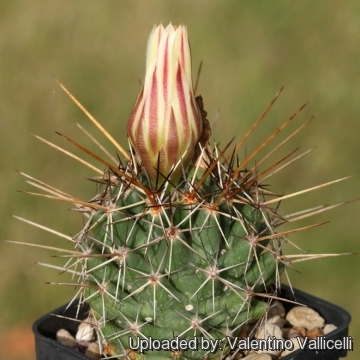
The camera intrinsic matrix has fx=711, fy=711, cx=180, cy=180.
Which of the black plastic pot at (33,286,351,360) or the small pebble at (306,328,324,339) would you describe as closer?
the black plastic pot at (33,286,351,360)

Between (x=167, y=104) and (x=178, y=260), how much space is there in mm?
234

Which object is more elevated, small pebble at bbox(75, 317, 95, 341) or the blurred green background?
the blurred green background

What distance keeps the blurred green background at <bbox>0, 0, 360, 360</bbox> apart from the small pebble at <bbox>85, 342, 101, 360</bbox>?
3.35 feet

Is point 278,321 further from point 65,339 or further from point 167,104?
point 167,104

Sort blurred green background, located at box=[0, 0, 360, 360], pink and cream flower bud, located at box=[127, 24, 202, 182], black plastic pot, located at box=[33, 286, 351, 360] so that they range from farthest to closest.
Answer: blurred green background, located at box=[0, 0, 360, 360] < black plastic pot, located at box=[33, 286, 351, 360] < pink and cream flower bud, located at box=[127, 24, 202, 182]

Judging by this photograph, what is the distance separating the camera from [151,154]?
3.57 feet

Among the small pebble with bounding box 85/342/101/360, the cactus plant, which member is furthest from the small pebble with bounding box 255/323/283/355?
the small pebble with bounding box 85/342/101/360

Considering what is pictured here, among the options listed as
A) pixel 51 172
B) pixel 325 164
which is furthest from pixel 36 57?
pixel 325 164

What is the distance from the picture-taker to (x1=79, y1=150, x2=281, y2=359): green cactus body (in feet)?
3.50

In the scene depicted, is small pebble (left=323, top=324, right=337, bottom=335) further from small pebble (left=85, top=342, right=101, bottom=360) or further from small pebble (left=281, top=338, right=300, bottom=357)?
small pebble (left=85, top=342, right=101, bottom=360)

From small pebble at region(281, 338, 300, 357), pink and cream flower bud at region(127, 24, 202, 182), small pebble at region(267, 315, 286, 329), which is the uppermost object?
pink and cream flower bud at region(127, 24, 202, 182)

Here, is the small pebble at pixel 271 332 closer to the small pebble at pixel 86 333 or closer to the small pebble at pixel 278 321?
the small pebble at pixel 278 321

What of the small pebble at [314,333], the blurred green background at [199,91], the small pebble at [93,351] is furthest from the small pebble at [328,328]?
the blurred green background at [199,91]

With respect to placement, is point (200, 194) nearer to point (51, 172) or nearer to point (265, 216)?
point (265, 216)
